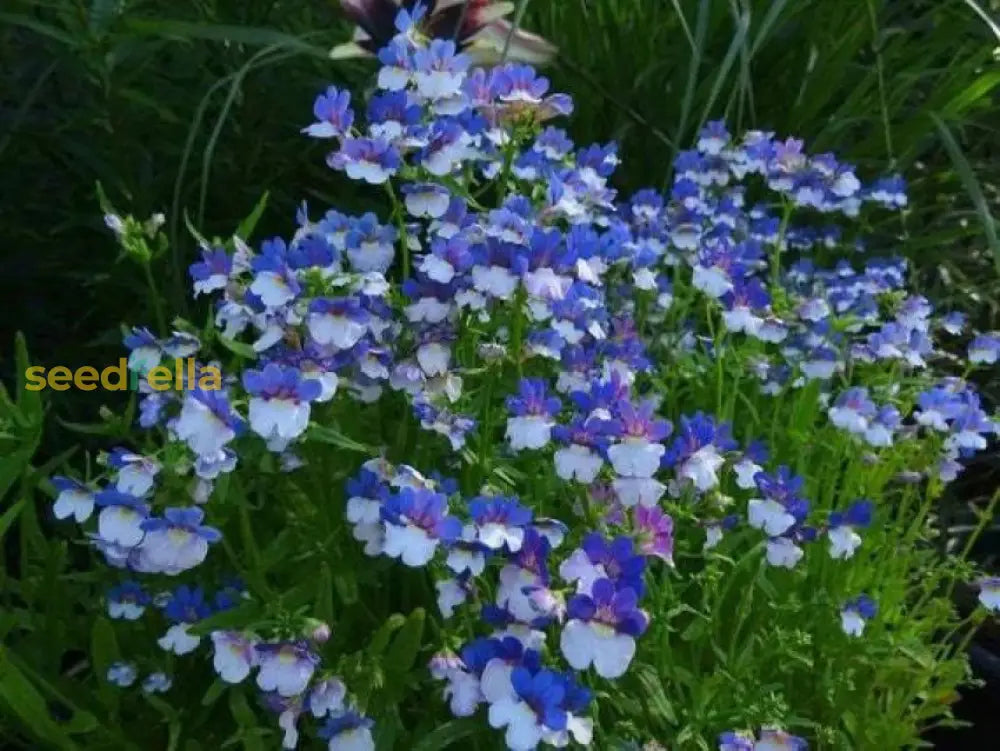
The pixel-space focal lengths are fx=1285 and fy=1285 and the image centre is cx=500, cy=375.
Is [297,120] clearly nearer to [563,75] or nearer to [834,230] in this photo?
[563,75]

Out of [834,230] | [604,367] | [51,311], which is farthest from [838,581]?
[51,311]

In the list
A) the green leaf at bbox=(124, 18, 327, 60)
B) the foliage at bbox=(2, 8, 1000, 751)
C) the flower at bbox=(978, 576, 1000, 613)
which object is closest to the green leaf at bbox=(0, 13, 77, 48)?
the green leaf at bbox=(124, 18, 327, 60)

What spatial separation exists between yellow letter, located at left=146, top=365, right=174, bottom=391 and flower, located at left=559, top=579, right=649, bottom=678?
0.35 metres

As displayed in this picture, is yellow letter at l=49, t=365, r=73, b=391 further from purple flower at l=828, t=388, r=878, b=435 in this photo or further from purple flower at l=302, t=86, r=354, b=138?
purple flower at l=828, t=388, r=878, b=435

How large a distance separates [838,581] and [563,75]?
840 mm

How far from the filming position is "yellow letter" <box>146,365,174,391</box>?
908mm

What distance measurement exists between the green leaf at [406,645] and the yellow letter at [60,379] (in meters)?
0.71

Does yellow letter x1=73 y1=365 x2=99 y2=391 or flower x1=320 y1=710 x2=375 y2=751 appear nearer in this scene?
flower x1=320 y1=710 x2=375 y2=751

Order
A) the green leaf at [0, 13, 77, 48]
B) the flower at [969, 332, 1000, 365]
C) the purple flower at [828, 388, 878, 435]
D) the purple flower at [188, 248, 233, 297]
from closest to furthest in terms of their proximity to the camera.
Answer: the purple flower at [188, 248, 233, 297]
the purple flower at [828, 388, 878, 435]
the flower at [969, 332, 1000, 365]
the green leaf at [0, 13, 77, 48]

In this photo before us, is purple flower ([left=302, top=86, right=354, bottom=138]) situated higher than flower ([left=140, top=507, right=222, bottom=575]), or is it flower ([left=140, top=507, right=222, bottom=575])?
purple flower ([left=302, top=86, right=354, bottom=138])

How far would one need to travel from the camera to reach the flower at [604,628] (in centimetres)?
74

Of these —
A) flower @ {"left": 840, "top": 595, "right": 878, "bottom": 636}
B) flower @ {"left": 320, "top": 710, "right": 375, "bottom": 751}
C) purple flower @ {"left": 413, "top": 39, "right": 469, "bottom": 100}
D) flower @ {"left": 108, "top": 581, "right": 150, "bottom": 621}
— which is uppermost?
purple flower @ {"left": 413, "top": 39, "right": 469, "bottom": 100}

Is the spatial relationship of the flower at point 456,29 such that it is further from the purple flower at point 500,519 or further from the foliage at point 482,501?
the purple flower at point 500,519

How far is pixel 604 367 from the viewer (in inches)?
40.2
